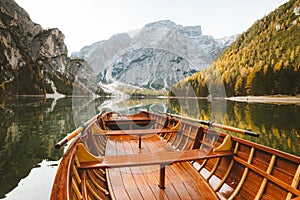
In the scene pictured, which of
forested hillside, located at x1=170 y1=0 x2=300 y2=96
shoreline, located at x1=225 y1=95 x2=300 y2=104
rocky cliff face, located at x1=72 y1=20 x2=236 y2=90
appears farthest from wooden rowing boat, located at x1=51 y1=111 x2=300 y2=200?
shoreline, located at x1=225 y1=95 x2=300 y2=104

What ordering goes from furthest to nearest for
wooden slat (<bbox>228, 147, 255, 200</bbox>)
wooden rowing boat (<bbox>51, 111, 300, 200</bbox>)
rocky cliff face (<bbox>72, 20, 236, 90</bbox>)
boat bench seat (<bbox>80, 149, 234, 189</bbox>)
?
rocky cliff face (<bbox>72, 20, 236, 90</bbox>) → wooden slat (<bbox>228, 147, 255, 200</bbox>) → boat bench seat (<bbox>80, 149, 234, 189</bbox>) → wooden rowing boat (<bbox>51, 111, 300, 200</bbox>)

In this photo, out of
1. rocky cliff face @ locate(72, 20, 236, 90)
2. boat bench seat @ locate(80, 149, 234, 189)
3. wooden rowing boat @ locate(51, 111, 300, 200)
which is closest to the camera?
wooden rowing boat @ locate(51, 111, 300, 200)

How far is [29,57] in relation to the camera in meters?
136

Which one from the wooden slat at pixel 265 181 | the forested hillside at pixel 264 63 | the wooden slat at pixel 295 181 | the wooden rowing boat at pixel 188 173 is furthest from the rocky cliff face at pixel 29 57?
Answer: the wooden slat at pixel 295 181

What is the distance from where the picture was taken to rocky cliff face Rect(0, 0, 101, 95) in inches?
4550

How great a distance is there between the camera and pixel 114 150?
7848 mm

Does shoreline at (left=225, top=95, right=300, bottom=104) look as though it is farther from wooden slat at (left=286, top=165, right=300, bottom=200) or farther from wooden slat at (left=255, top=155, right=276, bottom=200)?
wooden slat at (left=286, top=165, right=300, bottom=200)

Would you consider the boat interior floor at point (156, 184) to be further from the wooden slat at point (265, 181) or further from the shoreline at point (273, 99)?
the shoreline at point (273, 99)

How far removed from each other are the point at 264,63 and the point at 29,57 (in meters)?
136

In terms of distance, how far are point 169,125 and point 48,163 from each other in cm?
600

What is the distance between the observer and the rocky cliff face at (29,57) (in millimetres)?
115562

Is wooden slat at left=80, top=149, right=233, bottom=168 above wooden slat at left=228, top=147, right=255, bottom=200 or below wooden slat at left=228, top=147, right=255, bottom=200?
above

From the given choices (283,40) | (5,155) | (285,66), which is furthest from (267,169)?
(283,40)

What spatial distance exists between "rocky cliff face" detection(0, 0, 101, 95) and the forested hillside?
62.8 m
